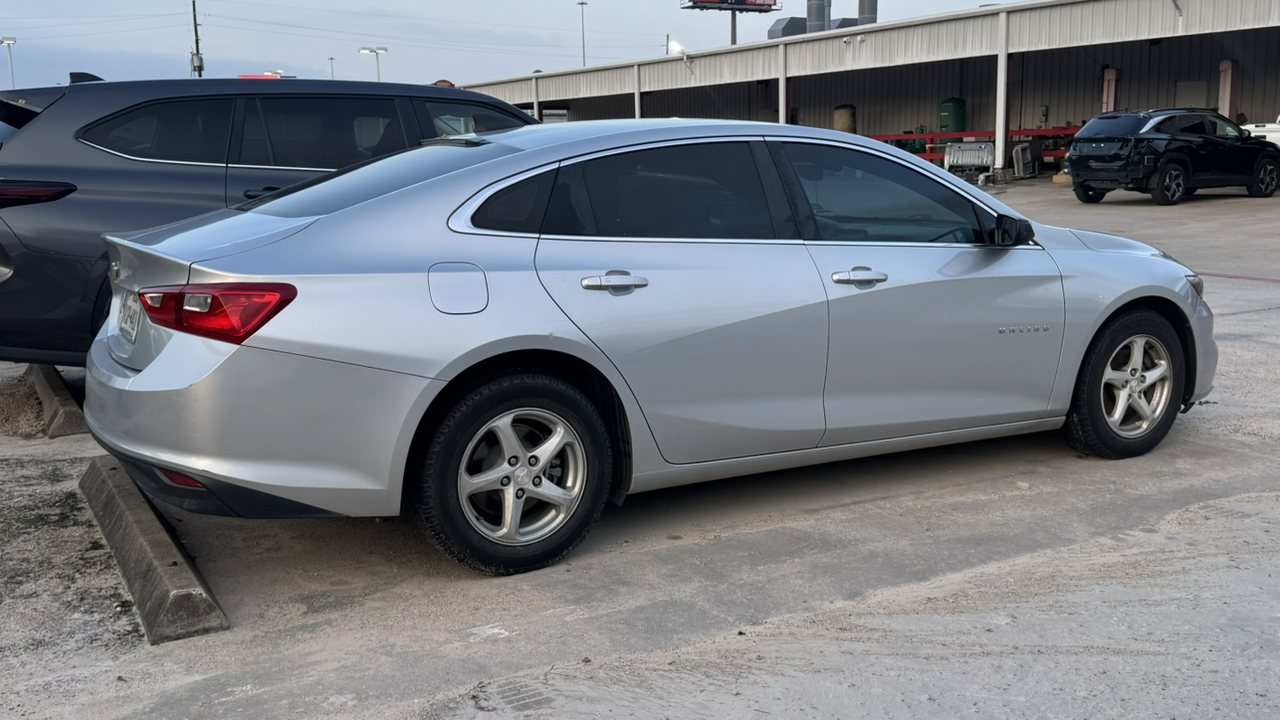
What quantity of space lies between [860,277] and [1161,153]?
18417 mm

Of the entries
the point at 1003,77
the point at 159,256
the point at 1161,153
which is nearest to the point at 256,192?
the point at 159,256

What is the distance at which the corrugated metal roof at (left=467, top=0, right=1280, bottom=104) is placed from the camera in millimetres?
24656

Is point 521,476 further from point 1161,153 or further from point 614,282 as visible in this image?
point 1161,153

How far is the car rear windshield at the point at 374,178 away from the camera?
3955mm

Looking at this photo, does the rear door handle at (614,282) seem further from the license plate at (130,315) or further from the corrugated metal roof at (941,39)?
the corrugated metal roof at (941,39)

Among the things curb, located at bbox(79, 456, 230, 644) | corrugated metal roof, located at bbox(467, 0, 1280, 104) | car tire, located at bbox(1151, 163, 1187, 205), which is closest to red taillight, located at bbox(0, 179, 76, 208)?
curb, located at bbox(79, 456, 230, 644)

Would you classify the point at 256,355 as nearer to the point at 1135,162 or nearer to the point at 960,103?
the point at 1135,162

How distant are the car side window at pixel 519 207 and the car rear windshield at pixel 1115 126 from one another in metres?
18.8

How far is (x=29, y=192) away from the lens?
18.1 ft

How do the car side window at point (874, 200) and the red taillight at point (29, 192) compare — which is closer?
the car side window at point (874, 200)

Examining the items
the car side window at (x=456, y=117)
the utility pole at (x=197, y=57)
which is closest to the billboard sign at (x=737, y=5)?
the utility pole at (x=197, y=57)

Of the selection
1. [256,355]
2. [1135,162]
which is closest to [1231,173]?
[1135,162]

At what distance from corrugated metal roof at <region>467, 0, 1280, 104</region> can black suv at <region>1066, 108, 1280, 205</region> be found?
11.6 feet

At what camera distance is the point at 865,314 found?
4500 mm
